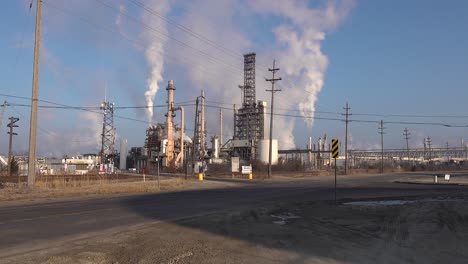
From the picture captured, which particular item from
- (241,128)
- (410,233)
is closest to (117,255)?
(410,233)

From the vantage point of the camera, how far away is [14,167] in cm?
7625

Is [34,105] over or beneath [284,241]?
over

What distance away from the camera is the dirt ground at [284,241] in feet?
31.2

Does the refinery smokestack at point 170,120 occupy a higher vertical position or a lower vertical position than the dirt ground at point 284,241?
higher

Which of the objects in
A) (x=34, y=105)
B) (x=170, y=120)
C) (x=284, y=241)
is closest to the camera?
(x=284, y=241)

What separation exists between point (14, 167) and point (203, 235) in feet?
238

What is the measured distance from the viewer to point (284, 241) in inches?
456

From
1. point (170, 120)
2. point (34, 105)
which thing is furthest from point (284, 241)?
point (170, 120)

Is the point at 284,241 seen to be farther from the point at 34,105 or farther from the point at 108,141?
the point at 108,141

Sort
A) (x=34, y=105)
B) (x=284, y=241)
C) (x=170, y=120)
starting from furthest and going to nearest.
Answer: (x=170, y=120), (x=34, y=105), (x=284, y=241)

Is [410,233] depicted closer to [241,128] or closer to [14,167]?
[14,167]

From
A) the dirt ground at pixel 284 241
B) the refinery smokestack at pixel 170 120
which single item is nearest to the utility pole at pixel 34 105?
the dirt ground at pixel 284 241

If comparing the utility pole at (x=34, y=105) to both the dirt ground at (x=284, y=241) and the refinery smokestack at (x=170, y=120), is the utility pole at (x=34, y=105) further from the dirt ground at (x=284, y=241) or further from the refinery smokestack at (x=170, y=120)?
the refinery smokestack at (x=170, y=120)

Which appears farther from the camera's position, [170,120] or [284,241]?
[170,120]
